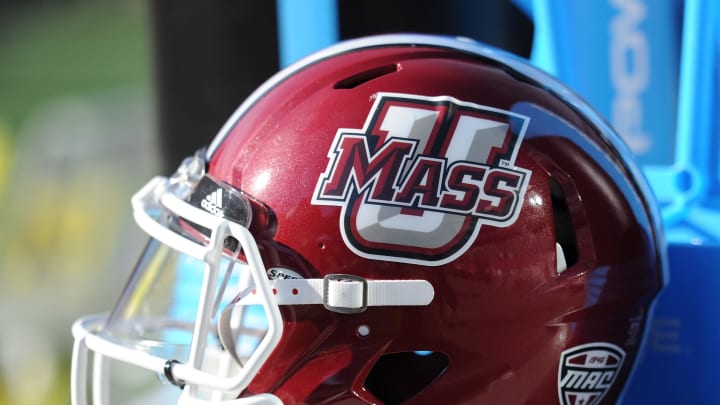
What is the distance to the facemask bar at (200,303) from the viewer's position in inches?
31.1

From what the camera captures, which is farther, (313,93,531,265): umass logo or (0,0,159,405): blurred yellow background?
(0,0,159,405): blurred yellow background

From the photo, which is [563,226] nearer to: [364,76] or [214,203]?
[364,76]

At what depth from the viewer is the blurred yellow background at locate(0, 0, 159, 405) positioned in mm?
2389

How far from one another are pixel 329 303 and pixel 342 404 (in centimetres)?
10

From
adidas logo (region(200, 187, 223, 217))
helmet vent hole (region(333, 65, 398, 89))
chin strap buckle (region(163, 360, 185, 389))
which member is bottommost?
chin strap buckle (region(163, 360, 185, 389))

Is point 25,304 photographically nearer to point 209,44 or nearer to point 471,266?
point 209,44

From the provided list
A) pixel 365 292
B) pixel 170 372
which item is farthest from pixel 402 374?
pixel 170 372

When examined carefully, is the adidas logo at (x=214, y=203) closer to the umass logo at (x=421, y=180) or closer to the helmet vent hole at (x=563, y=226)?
the umass logo at (x=421, y=180)

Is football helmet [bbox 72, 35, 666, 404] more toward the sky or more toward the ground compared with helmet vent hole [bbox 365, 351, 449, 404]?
more toward the sky

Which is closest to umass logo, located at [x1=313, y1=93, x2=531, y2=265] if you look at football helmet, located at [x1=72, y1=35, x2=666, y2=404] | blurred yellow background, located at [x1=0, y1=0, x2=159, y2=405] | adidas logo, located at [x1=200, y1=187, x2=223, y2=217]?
football helmet, located at [x1=72, y1=35, x2=666, y2=404]

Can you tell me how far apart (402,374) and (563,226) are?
0.23m

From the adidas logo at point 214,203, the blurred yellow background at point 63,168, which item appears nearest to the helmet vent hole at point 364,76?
the adidas logo at point 214,203

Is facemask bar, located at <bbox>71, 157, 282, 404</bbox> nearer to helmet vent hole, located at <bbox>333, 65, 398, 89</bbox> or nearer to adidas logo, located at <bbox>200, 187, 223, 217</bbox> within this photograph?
adidas logo, located at <bbox>200, 187, 223, 217</bbox>

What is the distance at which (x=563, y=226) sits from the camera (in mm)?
867
